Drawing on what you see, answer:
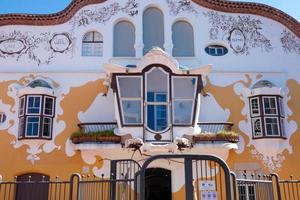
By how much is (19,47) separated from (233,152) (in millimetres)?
10936

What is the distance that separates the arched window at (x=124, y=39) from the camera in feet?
60.4

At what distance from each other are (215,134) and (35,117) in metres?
7.72

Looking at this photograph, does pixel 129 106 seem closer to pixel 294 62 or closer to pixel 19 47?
pixel 19 47

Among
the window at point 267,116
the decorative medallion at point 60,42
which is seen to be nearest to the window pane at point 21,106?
the decorative medallion at point 60,42

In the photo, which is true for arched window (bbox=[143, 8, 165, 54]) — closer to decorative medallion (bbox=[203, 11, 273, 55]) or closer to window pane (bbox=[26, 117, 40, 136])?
decorative medallion (bbox=[203, 11, 273, 55])

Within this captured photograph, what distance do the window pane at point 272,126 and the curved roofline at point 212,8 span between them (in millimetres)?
4884

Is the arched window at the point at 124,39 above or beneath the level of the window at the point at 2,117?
above

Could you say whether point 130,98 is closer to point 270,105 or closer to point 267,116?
point 267,116

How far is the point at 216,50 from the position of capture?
18625mm

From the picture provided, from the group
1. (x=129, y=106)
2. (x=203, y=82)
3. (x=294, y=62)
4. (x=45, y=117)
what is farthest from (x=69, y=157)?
(x=294, y=62)

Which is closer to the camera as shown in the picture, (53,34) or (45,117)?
(45,117)

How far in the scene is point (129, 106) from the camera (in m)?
16.3

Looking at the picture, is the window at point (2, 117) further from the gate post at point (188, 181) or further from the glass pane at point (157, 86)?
the gate post at point (188, 181)

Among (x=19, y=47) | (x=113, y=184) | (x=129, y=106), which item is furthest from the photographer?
(x=19, y=47)
